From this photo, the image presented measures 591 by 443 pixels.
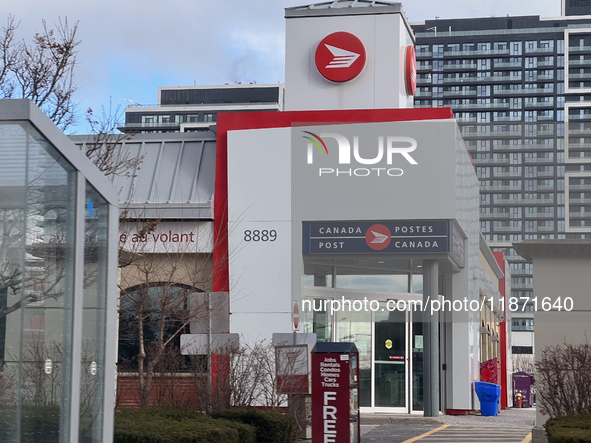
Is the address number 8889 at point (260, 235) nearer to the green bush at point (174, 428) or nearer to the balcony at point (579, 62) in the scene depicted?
the green bush at point (174, 428)

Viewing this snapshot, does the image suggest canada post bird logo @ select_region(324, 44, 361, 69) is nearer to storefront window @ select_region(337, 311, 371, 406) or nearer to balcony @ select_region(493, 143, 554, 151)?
storefront window @ select_region(337, 311, 371, 406)

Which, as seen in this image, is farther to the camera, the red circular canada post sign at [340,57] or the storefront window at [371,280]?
the storefront window at [371,280]

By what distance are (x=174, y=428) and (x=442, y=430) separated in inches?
454

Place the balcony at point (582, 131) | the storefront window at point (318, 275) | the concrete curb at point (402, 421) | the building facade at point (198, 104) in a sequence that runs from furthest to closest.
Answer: the balcony at point (582, 131)
the building facade at point (198, 104)
the storefront window at point (318, 275)
the concrete curb at point (402, 421)

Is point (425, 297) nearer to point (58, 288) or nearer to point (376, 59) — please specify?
point (376, 59)

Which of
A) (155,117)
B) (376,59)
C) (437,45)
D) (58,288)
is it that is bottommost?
(58,288)

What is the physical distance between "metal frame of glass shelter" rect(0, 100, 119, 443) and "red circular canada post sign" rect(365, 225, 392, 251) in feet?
50.2

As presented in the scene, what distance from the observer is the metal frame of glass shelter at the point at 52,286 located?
573 cm

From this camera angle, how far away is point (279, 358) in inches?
556

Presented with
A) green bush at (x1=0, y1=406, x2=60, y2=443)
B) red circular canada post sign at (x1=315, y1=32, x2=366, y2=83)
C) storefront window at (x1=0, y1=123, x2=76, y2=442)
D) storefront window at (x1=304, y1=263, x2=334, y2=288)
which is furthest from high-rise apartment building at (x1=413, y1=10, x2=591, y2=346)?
green bush at (x1=0, y1=406, x2=60, y2=443)

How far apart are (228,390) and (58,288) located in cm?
804

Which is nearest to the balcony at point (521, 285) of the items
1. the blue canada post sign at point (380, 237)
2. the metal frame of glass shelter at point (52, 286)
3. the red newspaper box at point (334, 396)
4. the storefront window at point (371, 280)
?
the storefront window at point (371, 280)

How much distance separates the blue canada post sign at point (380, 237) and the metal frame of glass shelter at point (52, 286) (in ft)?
50.0

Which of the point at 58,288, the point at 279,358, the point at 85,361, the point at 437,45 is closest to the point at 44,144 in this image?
the point at 58,288
